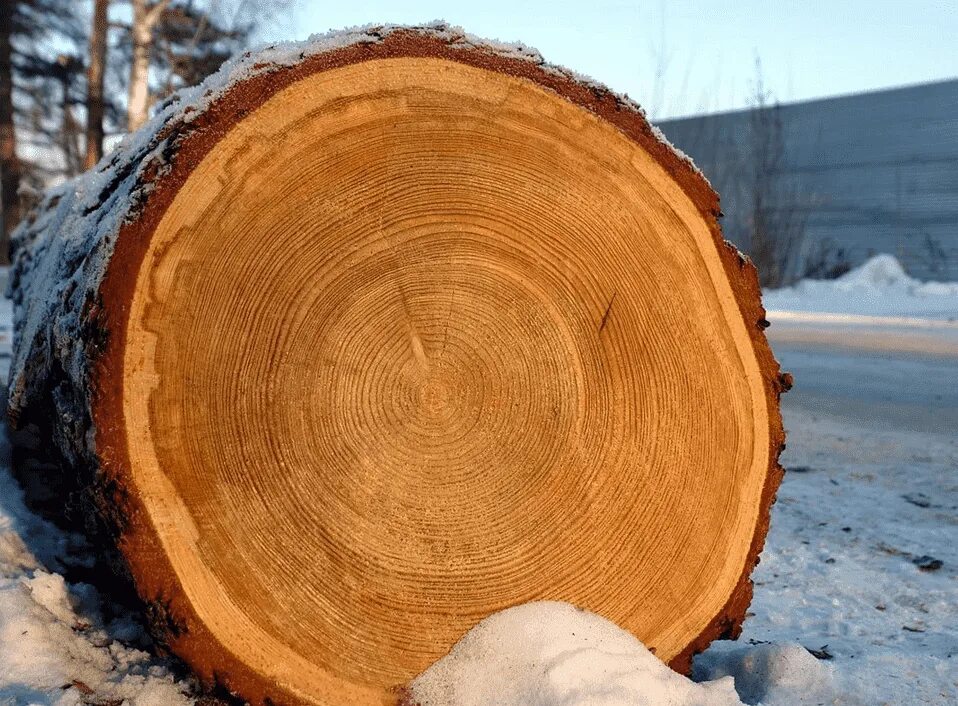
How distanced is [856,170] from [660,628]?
19.3 metres

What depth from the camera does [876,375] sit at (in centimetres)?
641

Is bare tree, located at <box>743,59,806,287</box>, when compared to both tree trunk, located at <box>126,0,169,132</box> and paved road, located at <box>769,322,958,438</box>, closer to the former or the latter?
paved road, located at <box>769,322,958,438</box>

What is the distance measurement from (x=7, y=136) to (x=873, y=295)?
49.5 feet

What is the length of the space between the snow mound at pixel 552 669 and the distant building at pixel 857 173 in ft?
54.8

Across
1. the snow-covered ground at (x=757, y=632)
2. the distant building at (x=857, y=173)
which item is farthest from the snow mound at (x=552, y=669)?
the distant building at (x=857, y=173)

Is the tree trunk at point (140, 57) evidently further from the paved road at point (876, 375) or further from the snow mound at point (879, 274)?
the snow mound at point (879, 274)

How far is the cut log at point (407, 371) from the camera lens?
1601 mm

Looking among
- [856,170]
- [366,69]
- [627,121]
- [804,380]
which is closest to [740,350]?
[627,121]

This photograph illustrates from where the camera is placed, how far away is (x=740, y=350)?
5.87 ft

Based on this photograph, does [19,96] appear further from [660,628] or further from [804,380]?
[660,628]

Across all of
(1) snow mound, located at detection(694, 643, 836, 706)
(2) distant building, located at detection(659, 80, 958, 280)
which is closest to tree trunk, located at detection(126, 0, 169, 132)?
(2) distant building, located at detection(659, 80, 958, 280)

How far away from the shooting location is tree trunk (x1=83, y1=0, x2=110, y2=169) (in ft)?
42.8

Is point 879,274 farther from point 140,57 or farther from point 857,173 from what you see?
point 140,57

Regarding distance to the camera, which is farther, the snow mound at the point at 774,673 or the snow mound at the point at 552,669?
the snow mound at the point at 774,673
